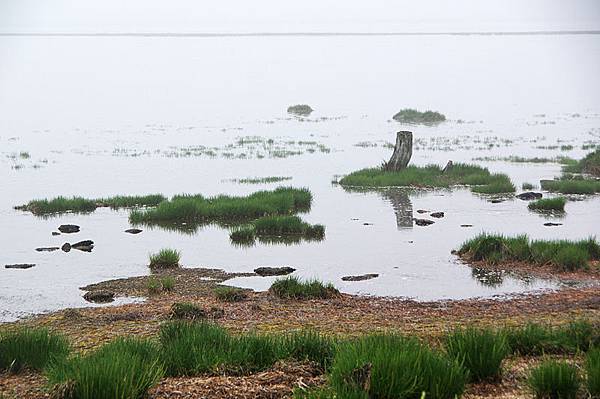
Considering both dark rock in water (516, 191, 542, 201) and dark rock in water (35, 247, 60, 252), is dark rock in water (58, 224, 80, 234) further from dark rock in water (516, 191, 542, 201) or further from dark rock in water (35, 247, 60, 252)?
dark rock in water (516, 191, 542, 201)

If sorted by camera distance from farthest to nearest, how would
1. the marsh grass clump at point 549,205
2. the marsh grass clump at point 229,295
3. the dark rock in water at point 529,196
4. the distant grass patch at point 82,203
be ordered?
the dark rock in water at point 529,196
the distant grass patch at point 82,203
the marsh grass clump at point 549,205
the marsh grass clump at point 229,295

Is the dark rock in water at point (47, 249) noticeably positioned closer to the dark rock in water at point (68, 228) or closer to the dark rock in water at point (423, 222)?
the dark rock in water at point (68, 228)

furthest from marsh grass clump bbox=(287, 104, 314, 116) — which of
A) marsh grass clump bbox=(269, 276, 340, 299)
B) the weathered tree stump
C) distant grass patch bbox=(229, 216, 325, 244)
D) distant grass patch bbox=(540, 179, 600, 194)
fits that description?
Answer: marsh grass clump bbox=(269, 276, 340, 299)

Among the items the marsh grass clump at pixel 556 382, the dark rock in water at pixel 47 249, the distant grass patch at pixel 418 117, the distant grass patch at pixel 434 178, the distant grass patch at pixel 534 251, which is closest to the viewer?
the marsh grass clump at pixel 556 382

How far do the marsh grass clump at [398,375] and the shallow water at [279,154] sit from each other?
8.26m

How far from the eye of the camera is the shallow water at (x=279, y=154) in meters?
18.3

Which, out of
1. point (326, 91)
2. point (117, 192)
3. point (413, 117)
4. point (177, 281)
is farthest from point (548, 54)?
point (177, 281)

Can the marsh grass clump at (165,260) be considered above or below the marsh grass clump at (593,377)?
below

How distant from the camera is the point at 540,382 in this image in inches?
269

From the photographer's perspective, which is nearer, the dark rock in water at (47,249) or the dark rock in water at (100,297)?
the dark rock in water at (100,297)

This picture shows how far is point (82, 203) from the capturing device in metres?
27.3

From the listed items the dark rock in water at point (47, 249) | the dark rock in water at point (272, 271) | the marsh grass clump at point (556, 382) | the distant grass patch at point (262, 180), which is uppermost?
the marsh grass clump at point (556, 382)

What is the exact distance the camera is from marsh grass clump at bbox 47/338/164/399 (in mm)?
6668

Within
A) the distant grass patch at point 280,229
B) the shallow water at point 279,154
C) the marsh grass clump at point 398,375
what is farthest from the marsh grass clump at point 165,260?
the marsh grass clump at point 398,375
